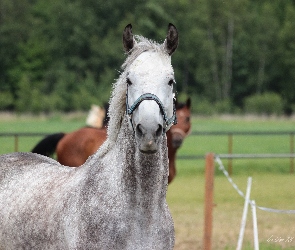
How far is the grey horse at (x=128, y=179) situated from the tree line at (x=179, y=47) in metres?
46.2

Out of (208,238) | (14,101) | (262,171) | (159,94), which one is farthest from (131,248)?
(14,101)

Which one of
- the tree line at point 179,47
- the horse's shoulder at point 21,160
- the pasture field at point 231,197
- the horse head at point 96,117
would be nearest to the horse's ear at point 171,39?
the horse's shoulder at point 21,160

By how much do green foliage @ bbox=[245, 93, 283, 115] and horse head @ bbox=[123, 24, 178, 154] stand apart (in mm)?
45350

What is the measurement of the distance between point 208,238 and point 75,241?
3.67m

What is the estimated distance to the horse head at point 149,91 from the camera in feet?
11.1

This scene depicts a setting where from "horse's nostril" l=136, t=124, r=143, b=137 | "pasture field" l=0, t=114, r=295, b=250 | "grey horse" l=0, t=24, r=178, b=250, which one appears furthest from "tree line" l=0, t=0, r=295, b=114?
"horse's nostril" l=136, t=124, r=143, b=137

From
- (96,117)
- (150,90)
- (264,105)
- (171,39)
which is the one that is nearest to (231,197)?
(96,117)

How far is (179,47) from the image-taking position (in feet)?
174

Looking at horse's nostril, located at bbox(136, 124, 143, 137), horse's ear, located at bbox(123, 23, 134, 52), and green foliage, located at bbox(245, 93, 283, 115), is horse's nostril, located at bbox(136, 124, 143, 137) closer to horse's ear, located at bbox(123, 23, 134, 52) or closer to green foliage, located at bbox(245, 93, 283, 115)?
horse's ear, located at bbox(123, 23, 134, 52)

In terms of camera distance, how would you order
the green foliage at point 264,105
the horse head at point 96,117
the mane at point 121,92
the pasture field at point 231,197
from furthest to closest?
1. the green foliage at point 264,105
2. the horse head at point 96,117
3. the pasture field at point 231,197
4. the mane at point 121,92

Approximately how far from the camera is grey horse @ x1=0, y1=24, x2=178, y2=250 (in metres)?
3.57

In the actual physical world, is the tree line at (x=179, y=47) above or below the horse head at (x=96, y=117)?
above

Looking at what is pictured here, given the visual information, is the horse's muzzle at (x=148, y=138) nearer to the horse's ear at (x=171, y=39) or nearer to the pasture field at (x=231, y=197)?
the horse's ear at (x=171, y=39)

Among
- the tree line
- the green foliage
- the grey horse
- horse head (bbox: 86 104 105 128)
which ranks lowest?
the grey horse
